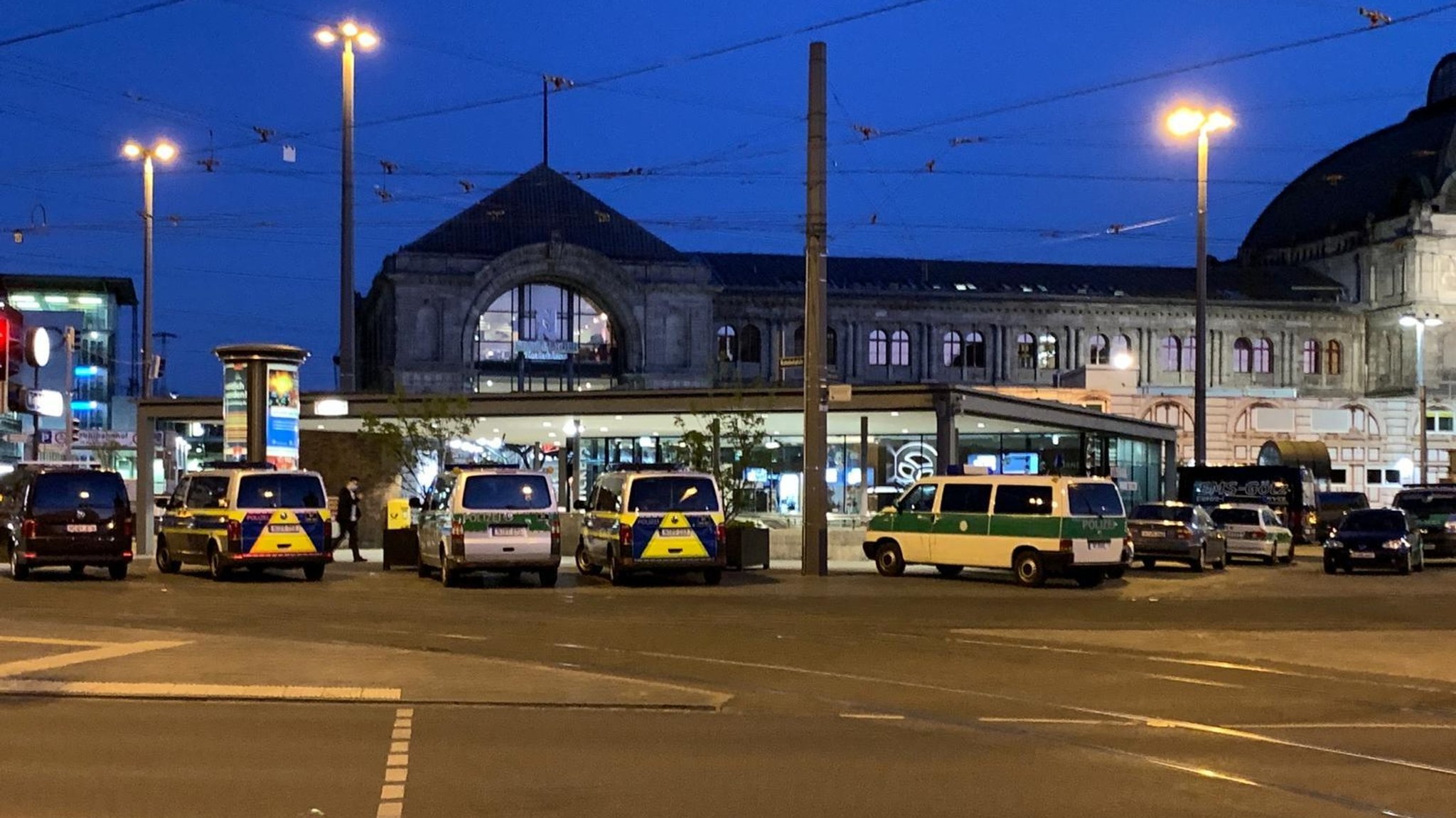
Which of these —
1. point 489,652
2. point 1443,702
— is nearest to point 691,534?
point 489,652

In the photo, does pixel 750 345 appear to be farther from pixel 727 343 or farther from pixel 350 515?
pixel 350 515

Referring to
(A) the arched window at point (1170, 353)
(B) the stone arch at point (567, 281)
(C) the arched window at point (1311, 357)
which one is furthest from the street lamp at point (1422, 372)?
(B) the stone arch at point (567, 281)

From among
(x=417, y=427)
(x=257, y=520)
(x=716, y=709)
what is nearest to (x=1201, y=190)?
(x=417, y=427)

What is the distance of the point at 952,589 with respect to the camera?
2728 cm

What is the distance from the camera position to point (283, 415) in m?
34.2

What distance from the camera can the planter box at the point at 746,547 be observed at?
31641mm

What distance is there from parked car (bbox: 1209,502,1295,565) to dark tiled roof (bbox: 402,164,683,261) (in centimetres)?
4152

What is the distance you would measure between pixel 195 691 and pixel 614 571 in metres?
14.5

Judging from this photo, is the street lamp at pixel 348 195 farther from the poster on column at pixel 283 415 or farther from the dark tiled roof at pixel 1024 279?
the dark tiled roof at pixel 1024 279

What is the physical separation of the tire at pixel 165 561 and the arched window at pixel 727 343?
59.7 m

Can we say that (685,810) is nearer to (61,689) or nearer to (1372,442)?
(61,689)

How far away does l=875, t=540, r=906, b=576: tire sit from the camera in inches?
1216

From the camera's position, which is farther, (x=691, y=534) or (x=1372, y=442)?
(x=1372, y=442)

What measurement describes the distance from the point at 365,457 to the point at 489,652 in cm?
2961
